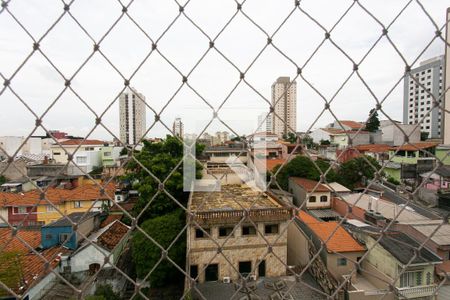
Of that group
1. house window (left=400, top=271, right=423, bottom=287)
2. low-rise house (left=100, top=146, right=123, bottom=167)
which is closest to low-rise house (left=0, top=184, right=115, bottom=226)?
low-rise house (left=100, top=146, right=123, bottom=167)

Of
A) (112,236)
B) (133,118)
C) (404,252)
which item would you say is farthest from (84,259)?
(404,252)

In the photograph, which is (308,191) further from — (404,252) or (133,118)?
(133,118)

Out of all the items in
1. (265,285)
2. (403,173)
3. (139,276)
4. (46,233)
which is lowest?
(139,276)

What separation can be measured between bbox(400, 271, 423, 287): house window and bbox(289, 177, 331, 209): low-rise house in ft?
9.76

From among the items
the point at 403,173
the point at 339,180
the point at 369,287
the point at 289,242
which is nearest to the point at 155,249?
the point at 289,242

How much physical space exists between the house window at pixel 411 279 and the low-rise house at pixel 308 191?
2.97 meters

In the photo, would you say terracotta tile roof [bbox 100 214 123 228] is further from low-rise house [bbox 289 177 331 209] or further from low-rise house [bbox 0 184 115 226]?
low-rise house [bbox 289 177 331 209]

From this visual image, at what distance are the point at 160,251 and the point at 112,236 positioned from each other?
4.13 ft

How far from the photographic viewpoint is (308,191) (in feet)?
20.5

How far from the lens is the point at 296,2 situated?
806mm

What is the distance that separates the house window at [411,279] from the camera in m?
3.08

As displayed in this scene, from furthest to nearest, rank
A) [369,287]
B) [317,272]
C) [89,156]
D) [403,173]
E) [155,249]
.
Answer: [89,156] → [403,173] → [155,249] → [317,272] → [369,287]

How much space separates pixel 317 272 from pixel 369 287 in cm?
57

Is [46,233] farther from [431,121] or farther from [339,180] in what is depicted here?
[431,121]
